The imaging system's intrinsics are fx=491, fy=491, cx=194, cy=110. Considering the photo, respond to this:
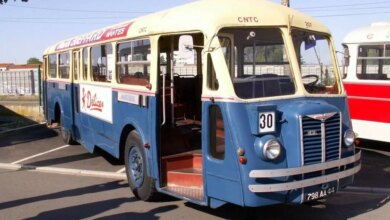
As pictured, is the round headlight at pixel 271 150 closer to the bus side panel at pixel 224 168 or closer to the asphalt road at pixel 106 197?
the bus side panel at pixel 224 168

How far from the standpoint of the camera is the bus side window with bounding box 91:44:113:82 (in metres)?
8.28

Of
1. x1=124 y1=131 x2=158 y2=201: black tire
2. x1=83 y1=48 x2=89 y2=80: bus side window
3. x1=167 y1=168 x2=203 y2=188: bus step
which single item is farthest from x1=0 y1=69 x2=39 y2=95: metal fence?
x1=167 y1=168 x2=203 y2=188: bus step

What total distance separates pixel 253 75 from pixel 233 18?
75 centimetres

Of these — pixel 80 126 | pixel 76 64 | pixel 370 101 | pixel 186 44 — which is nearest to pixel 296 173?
pixel 186 44

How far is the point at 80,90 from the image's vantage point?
10.2 meters

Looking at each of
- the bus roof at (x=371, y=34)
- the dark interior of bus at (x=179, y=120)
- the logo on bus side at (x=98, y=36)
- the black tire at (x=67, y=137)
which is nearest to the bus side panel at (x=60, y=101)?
the black tire at (x=67, y=137)

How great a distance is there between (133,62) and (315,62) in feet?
8.53

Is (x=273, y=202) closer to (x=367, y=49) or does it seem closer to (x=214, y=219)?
(x=214, y=219)

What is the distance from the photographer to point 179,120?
24.5 feet

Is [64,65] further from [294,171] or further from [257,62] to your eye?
[294,171]

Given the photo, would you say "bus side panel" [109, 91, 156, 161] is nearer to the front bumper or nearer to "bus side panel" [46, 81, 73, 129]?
the front bumper

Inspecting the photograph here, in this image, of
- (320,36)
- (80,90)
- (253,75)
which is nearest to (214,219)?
(253,75)

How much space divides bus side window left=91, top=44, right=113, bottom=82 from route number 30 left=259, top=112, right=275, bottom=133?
3.73 m

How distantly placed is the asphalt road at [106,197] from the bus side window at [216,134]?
0.94 m
